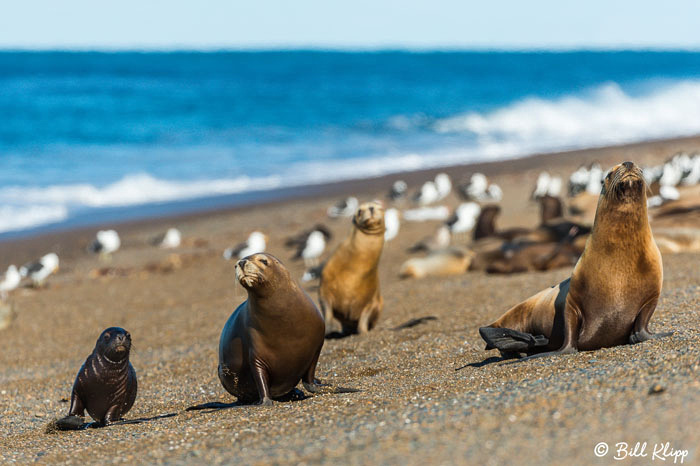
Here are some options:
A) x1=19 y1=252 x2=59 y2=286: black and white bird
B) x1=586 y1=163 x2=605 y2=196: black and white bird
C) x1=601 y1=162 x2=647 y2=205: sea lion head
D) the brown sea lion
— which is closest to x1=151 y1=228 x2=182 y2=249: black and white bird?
x1=19 y1=252 x2=59 y2=286: black and white bird

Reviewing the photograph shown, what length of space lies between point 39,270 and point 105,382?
8157 mm

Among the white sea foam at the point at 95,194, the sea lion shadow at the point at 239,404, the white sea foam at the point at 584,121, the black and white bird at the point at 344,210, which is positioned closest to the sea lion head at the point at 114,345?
the sea lion shadow at the point at 239,404

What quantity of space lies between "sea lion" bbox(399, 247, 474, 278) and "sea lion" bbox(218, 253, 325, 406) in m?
5.99

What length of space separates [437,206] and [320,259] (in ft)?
20.5

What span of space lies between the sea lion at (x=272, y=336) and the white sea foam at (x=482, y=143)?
46.1ft

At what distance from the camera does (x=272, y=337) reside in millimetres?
5242

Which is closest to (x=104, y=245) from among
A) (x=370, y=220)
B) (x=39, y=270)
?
(x=39, y=270)

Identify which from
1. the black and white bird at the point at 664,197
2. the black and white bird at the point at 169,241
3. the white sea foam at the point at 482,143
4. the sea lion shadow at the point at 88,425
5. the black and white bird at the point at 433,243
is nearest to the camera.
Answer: the sea lion shadow at the point at 88,425

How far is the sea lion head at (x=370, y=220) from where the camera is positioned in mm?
7965

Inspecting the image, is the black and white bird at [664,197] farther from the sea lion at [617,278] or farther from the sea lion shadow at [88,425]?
the sea lion shadow at [88,425]

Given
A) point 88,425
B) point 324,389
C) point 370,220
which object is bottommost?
point 88,425

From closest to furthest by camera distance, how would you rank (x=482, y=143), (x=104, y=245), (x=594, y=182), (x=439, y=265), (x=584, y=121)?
(x=439, y=265) < (x=104, y=245) < (x=594, y=182) < (x=482, y=143) < (x=584, y=121)

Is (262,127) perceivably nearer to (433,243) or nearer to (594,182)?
(594,182)

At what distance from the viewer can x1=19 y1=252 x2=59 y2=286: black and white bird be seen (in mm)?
12977
